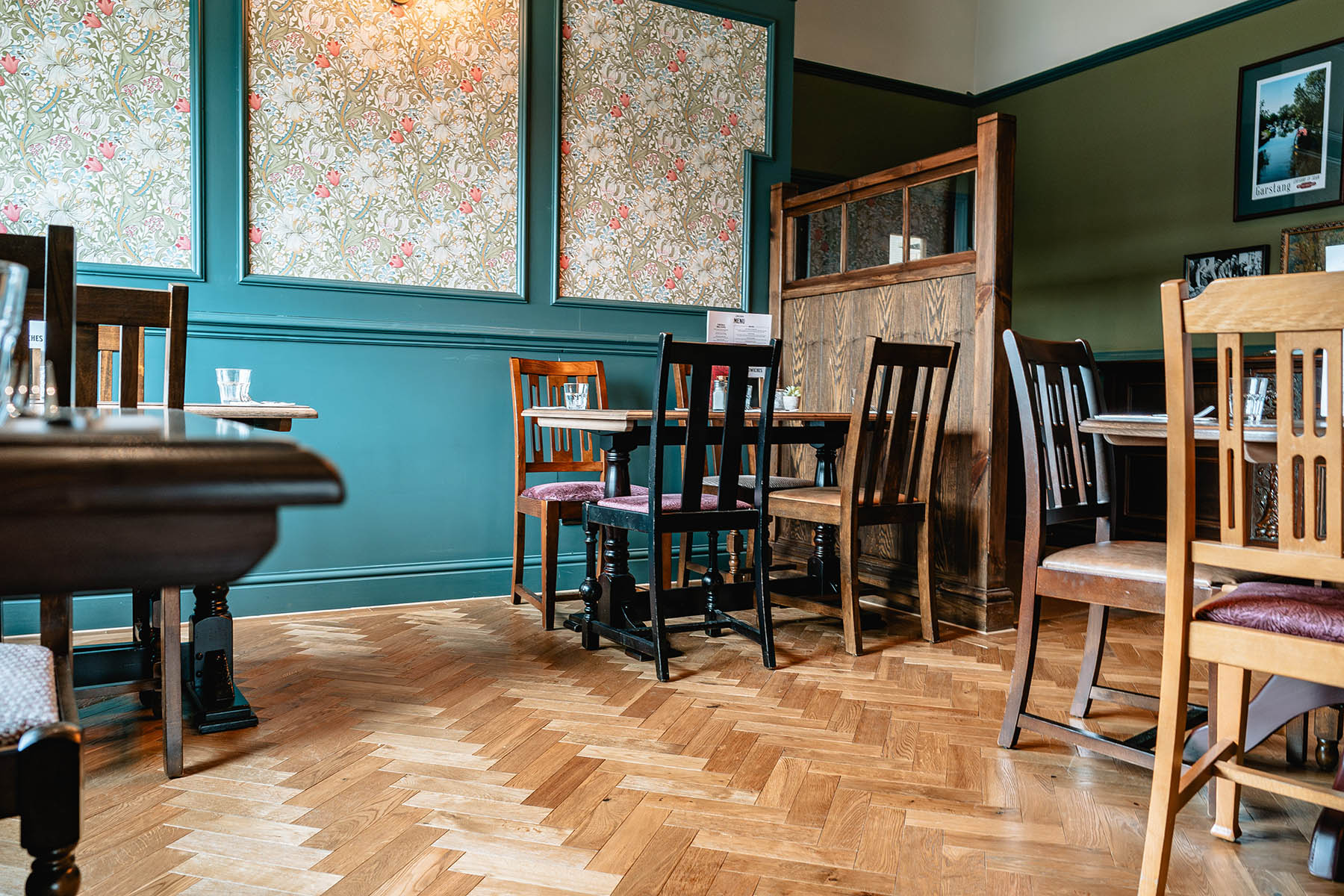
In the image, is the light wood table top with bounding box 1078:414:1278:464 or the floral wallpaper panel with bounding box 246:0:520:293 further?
the floral wallpaper panel with bounding box 246:0:520:293

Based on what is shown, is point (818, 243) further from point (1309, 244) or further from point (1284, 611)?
point (1284, 611)

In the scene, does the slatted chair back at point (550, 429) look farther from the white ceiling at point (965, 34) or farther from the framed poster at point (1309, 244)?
the framed poster at point (1309, 244)

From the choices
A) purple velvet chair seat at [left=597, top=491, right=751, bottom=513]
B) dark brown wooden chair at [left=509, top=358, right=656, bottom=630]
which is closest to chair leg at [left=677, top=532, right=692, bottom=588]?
dark brown wooden chair at [left=509, top=358, right=656, bottom=630]

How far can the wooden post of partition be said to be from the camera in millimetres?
Answer: 3129

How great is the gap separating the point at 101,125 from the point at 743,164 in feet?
8.72

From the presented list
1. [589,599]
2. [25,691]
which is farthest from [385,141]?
[25,691]

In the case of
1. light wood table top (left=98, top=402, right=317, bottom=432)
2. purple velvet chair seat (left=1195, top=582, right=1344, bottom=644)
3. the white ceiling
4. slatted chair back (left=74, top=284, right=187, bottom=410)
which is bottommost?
purple velvet chair seat (left=1195, top=582, right=1344, bottom=644)

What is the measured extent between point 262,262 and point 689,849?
274 cm

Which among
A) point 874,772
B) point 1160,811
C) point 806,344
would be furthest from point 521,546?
point 1160,811

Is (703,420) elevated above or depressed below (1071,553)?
above

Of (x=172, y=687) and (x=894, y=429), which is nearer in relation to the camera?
(x=172, y=687)

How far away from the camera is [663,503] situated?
268 centimetres

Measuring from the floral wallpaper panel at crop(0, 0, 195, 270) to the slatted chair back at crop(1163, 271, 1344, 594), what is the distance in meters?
3.19

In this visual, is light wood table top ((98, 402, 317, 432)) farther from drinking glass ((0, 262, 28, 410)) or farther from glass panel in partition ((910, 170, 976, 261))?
glass panel in partition ((910, 170, 976, 261))
